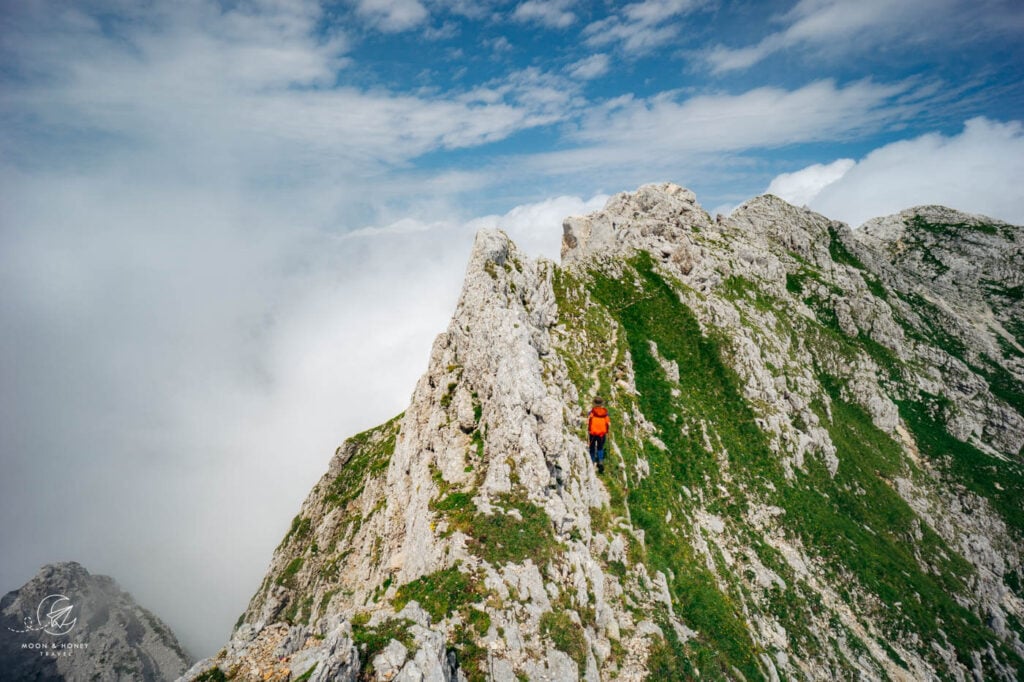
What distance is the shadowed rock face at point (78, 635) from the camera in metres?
136

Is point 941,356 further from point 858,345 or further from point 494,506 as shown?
point 494,506

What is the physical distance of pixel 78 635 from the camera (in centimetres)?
14875

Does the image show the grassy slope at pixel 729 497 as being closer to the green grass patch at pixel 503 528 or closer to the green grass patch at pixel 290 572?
the green grass patch at pixel 503 528

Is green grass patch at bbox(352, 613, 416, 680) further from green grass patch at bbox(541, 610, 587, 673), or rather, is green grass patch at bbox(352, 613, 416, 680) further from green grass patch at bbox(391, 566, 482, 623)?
green grass patch at bbox(541, 610, 587, 673)

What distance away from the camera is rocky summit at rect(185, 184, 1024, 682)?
23250 millimetres

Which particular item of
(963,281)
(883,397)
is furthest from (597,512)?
(963,281)

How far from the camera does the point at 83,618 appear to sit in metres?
157

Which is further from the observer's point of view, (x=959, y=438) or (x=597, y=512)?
(x=959, y=438)

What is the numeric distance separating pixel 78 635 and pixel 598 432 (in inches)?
8913

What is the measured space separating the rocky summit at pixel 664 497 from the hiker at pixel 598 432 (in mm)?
1238

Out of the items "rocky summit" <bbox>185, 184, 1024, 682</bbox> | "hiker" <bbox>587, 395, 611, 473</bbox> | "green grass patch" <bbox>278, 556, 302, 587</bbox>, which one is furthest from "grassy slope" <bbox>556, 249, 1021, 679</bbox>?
"green grass patch" <bbox>278, 556, 302, 587</bbox>

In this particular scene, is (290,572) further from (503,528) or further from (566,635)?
(566,635)

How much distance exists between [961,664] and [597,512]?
147 ft

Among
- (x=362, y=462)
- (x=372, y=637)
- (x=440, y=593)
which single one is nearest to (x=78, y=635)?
(x=362, y=462)
